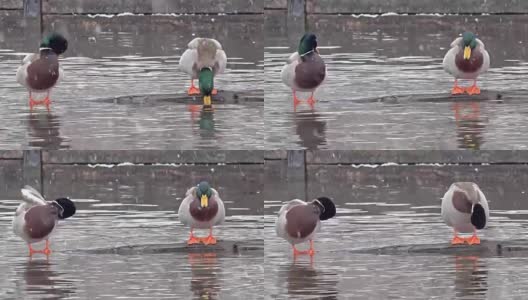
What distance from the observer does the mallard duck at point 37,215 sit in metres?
11.9

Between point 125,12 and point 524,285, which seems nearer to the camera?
point 524,285

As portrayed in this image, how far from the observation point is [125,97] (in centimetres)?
1248

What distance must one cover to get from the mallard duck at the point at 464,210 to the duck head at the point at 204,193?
1459mm

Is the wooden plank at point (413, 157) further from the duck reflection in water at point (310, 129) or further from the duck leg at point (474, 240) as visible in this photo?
the duck leg at point (474, 240)

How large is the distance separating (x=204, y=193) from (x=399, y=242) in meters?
1.27

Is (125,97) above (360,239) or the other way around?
above

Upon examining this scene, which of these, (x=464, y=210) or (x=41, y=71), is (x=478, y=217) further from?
(x=41, y=71)

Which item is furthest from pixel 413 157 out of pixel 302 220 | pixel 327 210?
→ pixel 302 220

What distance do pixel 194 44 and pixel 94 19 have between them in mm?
2271

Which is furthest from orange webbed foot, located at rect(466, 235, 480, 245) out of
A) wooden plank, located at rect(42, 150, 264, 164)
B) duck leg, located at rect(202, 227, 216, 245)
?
duck leg, located at rect(202, 227, 216, 245)

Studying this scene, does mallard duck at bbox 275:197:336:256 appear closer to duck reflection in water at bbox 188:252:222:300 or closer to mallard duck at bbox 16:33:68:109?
duck reflection in water at bbox 188:252:222:300

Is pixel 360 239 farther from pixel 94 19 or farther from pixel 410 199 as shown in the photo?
pixel 94 19

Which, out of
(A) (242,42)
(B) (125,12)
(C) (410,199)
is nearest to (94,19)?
(B) (125,12)

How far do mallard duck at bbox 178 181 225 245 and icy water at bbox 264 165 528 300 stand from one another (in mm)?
371
